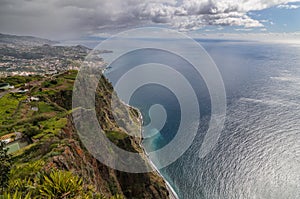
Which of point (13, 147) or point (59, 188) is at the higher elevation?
point (59, 188)

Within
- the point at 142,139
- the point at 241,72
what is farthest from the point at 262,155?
the point at 241,72

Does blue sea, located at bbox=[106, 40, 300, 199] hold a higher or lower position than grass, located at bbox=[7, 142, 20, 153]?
lower

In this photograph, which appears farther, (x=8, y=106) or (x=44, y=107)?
(x=44, y=107)

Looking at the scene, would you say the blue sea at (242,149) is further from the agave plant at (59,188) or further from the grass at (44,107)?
the agave plant at (59,188)

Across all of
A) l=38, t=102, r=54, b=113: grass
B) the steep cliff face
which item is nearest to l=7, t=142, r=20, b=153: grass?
the steep cliff face

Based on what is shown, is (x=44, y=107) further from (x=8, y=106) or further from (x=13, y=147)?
(x=13, y=147)

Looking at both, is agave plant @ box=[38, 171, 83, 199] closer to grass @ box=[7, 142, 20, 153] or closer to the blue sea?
grass @ box=[7, 142, 20, 153]

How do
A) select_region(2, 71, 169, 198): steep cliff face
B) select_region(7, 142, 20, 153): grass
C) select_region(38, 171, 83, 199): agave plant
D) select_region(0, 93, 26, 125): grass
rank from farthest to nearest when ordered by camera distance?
1. select_region(0, 93, 26, 125): grass
2. select_region(7, 142, 20, 153): grass
3. select_region(2, 71, 169, 198): steep cliff face
4. select_region(38, 171, 83, 199): agave plant

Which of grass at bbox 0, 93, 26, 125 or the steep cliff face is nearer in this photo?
the steep cliff face

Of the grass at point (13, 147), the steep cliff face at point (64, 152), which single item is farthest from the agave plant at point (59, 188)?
the grass at point (13, 147)

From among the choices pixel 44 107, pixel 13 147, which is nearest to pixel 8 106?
pixel 44 107
